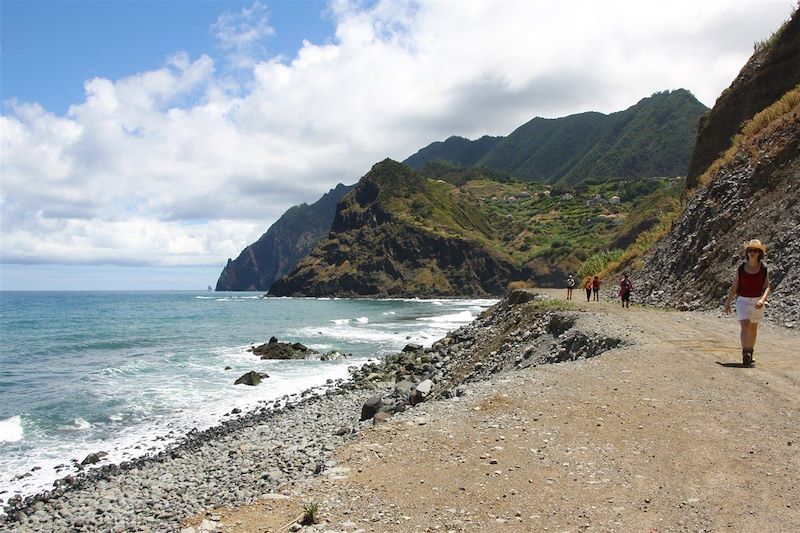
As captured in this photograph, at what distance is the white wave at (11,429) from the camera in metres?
18.8

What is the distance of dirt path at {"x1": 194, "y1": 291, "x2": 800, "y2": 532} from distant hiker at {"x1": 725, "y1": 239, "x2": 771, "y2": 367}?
574 mm

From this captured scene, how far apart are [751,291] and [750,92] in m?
30.4

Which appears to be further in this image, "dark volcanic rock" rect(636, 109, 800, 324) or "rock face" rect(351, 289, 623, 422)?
"dark volcanic rock" rect(636, 109, 800, 324)

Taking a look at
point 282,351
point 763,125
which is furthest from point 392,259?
point 763,125

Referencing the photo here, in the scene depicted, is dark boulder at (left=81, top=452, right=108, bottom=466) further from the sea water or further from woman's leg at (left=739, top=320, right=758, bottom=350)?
woman's leg at (left=739, top=320, right=758, bottom=350)

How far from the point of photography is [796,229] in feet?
58.4

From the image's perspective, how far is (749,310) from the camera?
945cm

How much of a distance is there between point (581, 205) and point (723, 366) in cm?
16955

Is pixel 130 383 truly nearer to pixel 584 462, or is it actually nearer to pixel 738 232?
pixel 584 462

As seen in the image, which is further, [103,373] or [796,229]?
[103,373]

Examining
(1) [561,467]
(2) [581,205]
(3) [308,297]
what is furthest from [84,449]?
(2) [581,205]

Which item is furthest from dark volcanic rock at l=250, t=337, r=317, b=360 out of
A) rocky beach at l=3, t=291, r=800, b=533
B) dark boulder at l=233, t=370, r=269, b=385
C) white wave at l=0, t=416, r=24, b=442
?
rocky beach at l=3, t=291, r=800, b=533

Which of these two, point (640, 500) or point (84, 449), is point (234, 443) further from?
point (640, 500)

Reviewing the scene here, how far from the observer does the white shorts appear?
30.8 ft
